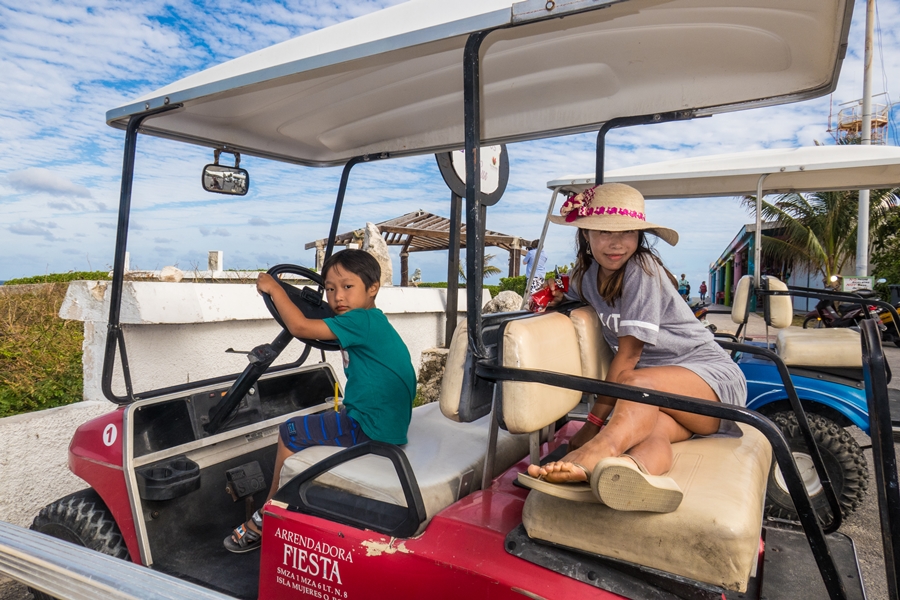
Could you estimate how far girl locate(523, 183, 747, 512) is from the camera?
1761mm

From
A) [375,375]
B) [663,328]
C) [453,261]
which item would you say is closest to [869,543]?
[663,328]

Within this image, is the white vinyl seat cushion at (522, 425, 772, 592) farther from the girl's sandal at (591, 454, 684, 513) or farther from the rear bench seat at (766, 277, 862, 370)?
the rear bench seat at (766, 277, 862, 370)

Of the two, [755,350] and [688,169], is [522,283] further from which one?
[755,350]

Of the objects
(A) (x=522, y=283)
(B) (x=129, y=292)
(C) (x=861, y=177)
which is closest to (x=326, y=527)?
(B) (x=129, y=292)

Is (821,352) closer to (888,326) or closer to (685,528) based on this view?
(685,528)

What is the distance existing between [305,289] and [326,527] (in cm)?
110

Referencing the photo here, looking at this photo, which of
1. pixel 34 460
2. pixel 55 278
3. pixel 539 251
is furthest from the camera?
pixel 55 278

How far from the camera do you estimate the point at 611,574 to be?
1.46 metres

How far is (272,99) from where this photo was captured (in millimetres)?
2436

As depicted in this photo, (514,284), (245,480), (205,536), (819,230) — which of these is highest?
(819,230)

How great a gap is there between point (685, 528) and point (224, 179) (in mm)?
2406

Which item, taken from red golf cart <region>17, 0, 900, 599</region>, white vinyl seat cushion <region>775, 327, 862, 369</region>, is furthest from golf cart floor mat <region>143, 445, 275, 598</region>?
white vinyl seat cushion <region>775, 327, 862, 369</region>

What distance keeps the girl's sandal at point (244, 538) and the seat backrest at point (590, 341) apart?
1.45 m

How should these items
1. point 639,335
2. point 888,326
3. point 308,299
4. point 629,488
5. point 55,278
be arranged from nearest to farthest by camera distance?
point 629,488, point 639,335, point 308,299, point 55,278, point 888,326
